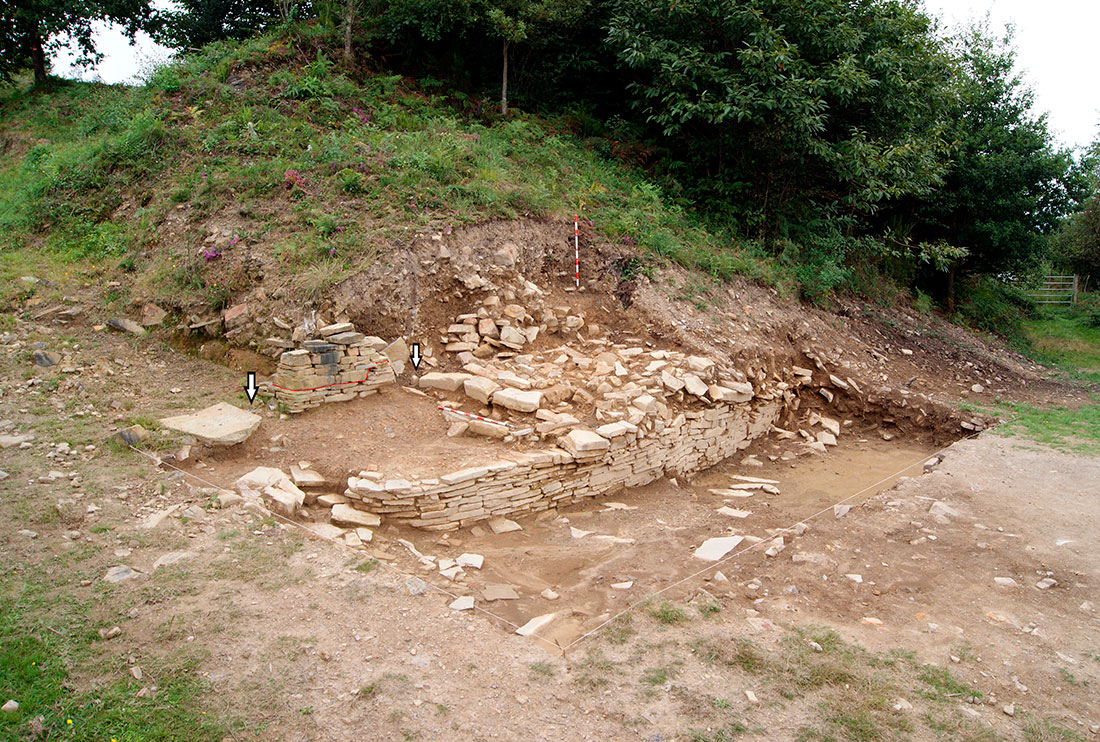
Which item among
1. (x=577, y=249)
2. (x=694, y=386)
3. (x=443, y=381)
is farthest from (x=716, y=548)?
(x=577, y=249)

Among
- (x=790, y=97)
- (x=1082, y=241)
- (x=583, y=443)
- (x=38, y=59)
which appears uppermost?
(x=38, y=59)

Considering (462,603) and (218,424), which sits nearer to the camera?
(462,603)

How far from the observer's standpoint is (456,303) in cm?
886

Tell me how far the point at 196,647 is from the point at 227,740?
72 cm

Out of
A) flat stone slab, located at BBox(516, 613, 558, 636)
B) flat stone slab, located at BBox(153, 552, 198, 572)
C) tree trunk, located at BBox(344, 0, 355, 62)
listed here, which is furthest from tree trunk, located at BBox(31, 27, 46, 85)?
flat stone slab, located at BBox(516, 613, 558, 636)

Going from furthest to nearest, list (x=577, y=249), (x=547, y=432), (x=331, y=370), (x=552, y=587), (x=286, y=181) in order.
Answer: (x=577, y=249) < (x=286, y=181) < (x=331, y=370) < (x=547, y=432) < (x=552, y=587)

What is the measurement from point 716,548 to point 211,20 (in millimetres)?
17831

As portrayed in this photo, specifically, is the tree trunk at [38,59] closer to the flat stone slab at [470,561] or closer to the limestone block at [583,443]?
the limestone block at [583,443]

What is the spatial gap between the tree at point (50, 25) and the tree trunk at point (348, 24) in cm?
659

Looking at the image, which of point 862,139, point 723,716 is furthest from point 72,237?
point 862,139

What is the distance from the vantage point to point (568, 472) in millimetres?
6902

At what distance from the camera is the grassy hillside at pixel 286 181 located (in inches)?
350

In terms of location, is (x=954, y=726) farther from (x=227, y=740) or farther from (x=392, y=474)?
(x=392, y=474)

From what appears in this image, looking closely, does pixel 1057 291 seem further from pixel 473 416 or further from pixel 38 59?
pixel 38 59
